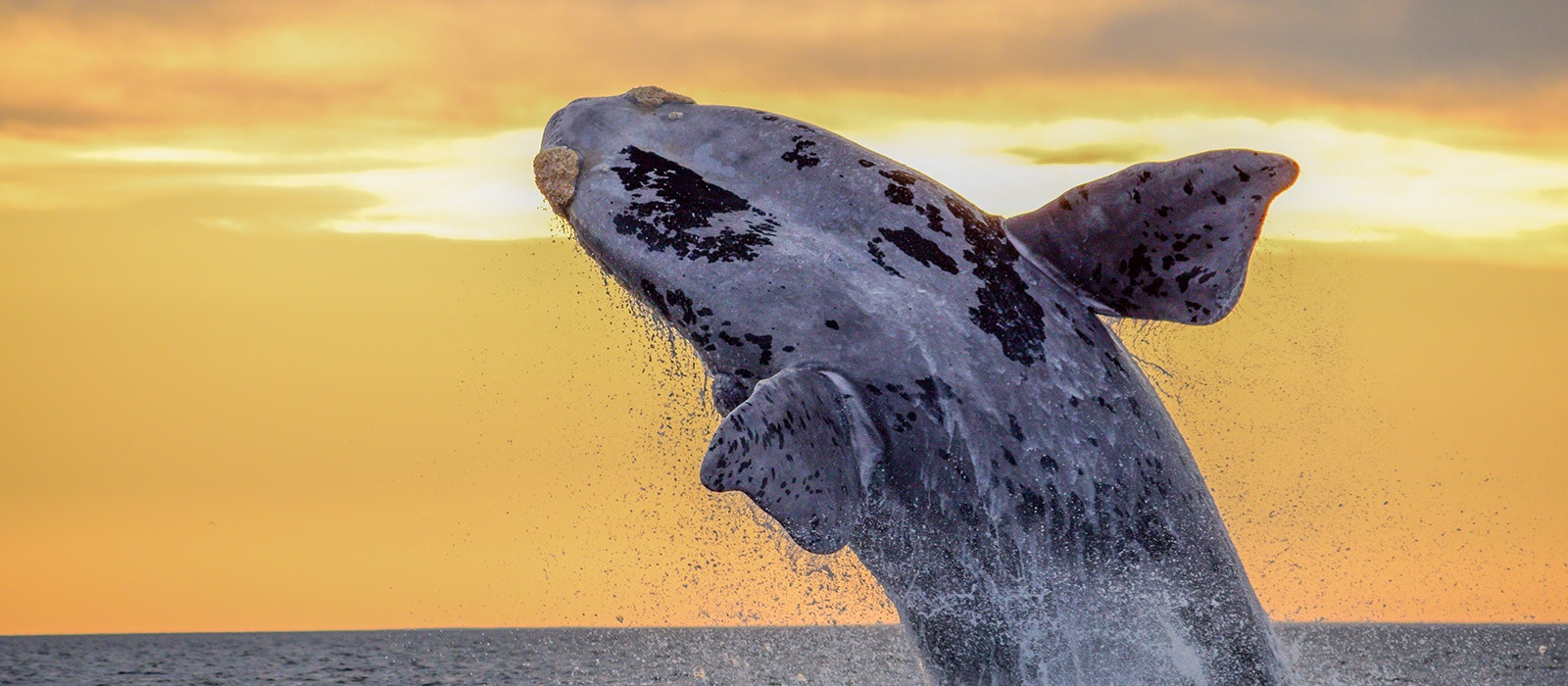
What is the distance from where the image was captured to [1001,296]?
639 cm

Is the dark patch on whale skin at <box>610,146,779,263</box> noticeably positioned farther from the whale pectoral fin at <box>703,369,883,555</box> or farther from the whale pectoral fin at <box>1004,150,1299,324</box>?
the whale pectoral fin at <box>1004,150,1299,324</box>

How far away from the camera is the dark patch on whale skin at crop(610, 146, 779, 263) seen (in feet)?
21.7

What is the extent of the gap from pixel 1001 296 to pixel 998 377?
0.48 meters

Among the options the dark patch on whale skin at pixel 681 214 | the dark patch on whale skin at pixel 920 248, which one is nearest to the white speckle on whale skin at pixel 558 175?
the dark patch on whale skin at pixel 681 214

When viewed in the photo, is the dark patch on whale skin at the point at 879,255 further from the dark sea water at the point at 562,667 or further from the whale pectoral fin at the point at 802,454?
the dark sea water at the point at 562,667

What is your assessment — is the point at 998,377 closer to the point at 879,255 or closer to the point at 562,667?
the point at 879,255

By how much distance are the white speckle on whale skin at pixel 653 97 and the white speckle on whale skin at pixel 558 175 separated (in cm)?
56

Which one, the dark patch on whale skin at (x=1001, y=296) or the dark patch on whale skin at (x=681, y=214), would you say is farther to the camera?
the dark patch on whale skin at (x=681, y=214)

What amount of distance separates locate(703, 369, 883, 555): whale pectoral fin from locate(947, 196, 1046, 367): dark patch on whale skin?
2.43 feet

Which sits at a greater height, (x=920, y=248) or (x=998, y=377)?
(x=920, y=248)

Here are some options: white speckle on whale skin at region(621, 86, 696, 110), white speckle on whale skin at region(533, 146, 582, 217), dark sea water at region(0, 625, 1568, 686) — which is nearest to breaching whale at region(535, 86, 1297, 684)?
white speckle on whale skin at region(533, 146, 582, 217)

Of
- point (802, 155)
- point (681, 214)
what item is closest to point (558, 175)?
point (681, 214)

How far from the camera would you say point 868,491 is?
237 inches

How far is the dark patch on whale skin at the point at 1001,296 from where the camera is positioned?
6211 millimetres
